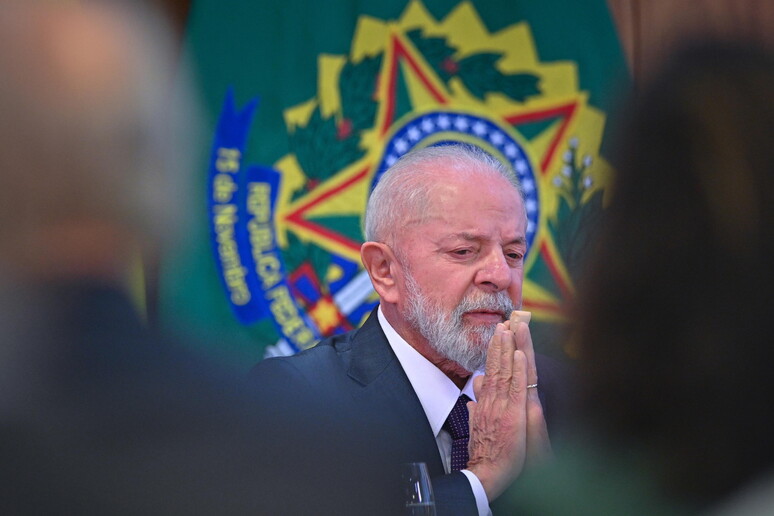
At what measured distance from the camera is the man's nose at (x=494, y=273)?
2777mm

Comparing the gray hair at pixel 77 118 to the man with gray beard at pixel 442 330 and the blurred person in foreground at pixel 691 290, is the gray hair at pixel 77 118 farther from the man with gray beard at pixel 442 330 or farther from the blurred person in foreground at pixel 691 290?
the man with gray beard at pixel 442 330

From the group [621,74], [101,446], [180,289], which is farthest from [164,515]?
[621,74]

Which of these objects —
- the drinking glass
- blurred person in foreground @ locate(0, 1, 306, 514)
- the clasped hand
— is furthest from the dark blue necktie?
blurred person in foreground @ locate(0, 1, 306, 514)

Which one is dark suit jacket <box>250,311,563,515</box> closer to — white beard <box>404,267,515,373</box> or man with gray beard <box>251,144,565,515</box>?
man with gray beard <box>251,144,565,515</box>

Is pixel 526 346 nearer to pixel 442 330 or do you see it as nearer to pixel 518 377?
pixel 518 377

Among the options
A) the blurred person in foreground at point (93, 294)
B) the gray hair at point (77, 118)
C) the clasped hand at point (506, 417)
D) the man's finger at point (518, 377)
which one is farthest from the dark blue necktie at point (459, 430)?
the gray hair at point (77, 118)

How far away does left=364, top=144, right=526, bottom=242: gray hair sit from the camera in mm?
2887

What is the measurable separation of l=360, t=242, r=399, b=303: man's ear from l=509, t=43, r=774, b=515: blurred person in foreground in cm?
204

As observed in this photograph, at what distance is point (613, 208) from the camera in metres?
0.89

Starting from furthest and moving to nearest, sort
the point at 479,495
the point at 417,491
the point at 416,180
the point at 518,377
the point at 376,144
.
A: 1. the point at 376,144
2. the point at 416,180
3. the point at 518,377
4. the point at 479,495
5. the point at 417,491

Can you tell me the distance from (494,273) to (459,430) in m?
0.42

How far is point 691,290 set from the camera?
854 mm

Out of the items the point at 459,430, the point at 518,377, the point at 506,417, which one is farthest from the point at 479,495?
the point at 459,430

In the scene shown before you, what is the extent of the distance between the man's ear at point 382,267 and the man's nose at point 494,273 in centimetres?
27
